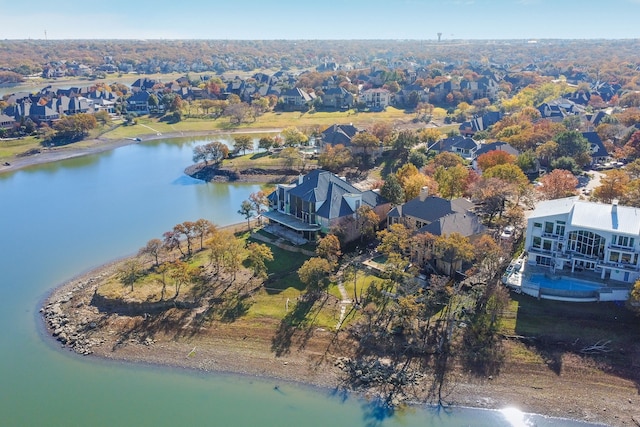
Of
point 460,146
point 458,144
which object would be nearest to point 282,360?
point 460,146

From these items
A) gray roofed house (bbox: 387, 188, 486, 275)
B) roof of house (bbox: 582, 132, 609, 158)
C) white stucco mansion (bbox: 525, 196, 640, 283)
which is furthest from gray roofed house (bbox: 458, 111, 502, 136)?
white stucco mansion (bbox: 525, 196, 640, 283)

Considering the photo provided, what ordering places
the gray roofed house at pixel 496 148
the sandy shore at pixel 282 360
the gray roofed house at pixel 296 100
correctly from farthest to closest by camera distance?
the gray roofed house at pixel 296 100 < the gray roofed house at pixel 496 148 < the sandy shore at pixel 282 360

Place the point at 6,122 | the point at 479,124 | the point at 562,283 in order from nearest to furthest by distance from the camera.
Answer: the point at 562,283
the point at 479,124
the point at 6,122

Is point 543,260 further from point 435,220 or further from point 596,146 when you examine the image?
point 596,146

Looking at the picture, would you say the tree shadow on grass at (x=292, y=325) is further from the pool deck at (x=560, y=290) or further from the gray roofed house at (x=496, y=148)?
the gray roofed house at (x=496, y=148)

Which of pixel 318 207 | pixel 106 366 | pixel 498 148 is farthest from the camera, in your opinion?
pixel 498 148

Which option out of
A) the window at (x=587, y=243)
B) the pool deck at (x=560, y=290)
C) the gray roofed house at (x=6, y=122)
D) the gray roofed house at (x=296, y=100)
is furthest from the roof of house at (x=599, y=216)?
the gray roofed house at (x=6, y=122)

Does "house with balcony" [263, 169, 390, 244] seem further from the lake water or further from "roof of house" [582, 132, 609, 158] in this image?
"roof of house" [582, 132, 609, 158]
